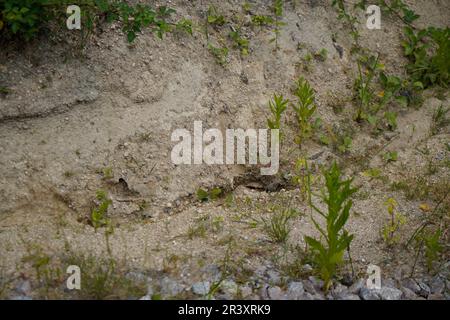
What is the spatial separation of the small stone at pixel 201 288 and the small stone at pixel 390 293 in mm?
1189

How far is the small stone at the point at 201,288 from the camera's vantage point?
12.4 ft

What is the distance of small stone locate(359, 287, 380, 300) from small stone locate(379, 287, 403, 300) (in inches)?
1.6

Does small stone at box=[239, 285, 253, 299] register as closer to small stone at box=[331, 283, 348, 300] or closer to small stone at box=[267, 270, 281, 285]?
small stone at box=[267, 270, 281, 285]

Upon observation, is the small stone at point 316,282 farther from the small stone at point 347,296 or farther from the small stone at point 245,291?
the small stone at point 245,291

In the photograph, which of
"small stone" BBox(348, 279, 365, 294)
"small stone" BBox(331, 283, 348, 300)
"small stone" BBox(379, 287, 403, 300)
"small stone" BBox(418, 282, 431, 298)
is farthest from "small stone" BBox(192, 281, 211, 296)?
"small stone" BBox(418, 282, 431, 298)

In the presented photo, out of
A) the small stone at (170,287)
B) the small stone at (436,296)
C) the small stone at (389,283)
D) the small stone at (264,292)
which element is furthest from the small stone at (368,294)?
the small stone at (170,287)

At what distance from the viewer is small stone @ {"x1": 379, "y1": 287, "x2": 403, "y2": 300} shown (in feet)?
12.7

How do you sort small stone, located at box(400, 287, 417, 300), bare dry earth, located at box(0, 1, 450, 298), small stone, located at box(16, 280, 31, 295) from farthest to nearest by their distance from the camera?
bare dry earth, located at box(0, 1, 450, 298) < small stone, located at box(400, 287, 417, 300) < small stone, located at box(16, 280, 31, 295)

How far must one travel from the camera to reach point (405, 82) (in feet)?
19.2

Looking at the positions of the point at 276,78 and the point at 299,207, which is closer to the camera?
the point at 299,207

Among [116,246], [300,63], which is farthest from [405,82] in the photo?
[116,246]

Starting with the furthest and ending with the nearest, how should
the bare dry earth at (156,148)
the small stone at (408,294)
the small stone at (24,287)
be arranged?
the bare dry earth at (156,148)
the small stone at (408,294)
the small stone at (24,287)

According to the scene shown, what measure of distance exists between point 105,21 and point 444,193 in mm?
3296
